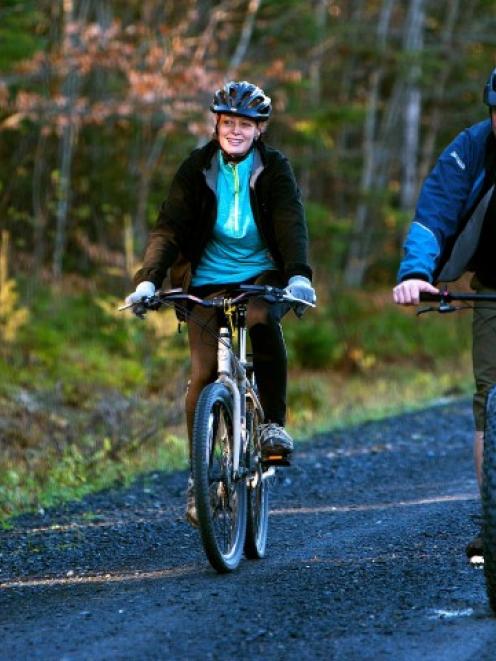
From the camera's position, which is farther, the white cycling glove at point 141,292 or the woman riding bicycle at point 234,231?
the woman riding bicycle at point 234,231

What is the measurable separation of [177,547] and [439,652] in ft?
8.99

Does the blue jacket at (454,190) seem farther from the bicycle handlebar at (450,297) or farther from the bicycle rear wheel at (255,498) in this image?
the bicycle rear wheel at (255,498)

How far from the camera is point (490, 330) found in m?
6.13

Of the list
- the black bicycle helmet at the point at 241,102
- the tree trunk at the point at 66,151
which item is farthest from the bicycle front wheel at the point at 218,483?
the tree trunk at the point at 66,151

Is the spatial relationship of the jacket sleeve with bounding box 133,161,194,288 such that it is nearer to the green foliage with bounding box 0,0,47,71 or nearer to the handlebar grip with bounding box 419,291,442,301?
the handlebar grip with bounding box 419,291,442,301

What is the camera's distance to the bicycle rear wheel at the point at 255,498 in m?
6.91

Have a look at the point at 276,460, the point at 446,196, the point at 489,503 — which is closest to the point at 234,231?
the point at 276,460

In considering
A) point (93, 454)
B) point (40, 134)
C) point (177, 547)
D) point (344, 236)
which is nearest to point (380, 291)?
point (344, 236)

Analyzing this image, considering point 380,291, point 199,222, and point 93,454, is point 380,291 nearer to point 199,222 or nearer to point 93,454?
point 93,454

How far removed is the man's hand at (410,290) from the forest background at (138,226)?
161 inches

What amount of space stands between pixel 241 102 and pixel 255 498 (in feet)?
6.44

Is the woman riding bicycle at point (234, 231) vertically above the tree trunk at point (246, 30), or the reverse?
the tree trunk at point (246, 30)

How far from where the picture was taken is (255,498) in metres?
7.14

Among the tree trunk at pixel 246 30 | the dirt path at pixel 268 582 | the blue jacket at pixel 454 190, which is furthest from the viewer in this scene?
the tree trunk at pixel 246 30
